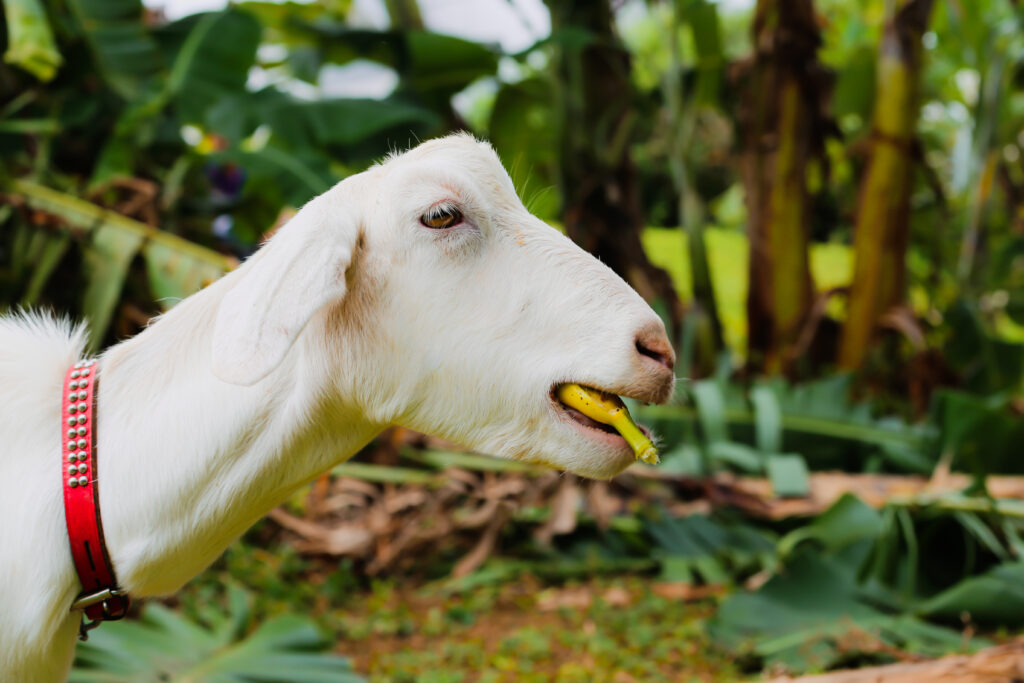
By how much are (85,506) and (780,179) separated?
4.59 m

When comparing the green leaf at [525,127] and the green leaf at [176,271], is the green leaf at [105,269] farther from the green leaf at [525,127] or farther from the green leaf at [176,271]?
the green leaf at [525,127]

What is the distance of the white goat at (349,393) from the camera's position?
1.43 meters

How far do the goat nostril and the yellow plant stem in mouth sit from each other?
0.11 metres

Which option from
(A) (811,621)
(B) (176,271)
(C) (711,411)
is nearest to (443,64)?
(B) (176,271)

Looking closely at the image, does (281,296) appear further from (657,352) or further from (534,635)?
(534,635)

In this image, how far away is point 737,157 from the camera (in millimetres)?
5652

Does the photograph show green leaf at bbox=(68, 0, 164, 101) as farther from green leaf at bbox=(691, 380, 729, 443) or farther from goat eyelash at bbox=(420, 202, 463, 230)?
goat eyelash at bbox=(420, 202, 463, 230)

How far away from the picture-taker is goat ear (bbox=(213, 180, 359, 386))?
1283 mm

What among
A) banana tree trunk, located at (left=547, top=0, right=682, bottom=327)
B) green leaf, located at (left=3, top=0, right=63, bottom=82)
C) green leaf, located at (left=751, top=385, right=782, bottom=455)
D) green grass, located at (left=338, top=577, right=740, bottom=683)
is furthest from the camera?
banana tree trunk, located at (left=547, top=0, right=682, bottom=327)

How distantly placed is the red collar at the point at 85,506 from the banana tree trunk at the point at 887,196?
4.38 m

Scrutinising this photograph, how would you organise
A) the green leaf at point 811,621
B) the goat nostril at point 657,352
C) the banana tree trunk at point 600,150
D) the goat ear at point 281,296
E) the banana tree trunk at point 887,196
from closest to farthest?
1. the goat ear at point 281,296
2. the goat nostril at point 657,352
3. the green leaf at point 811,621
4. the banana tree trunk at point 600,150
5. the banana tree trunk at point 887,196

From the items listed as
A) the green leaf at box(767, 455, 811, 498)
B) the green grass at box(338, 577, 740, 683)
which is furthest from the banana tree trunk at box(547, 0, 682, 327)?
the green grass at box(338, 577, 740, 683)

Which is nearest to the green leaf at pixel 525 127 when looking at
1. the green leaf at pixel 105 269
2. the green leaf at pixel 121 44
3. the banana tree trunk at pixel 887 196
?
the banana tree trunk at pixel 887 196

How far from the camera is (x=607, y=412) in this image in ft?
4.72
